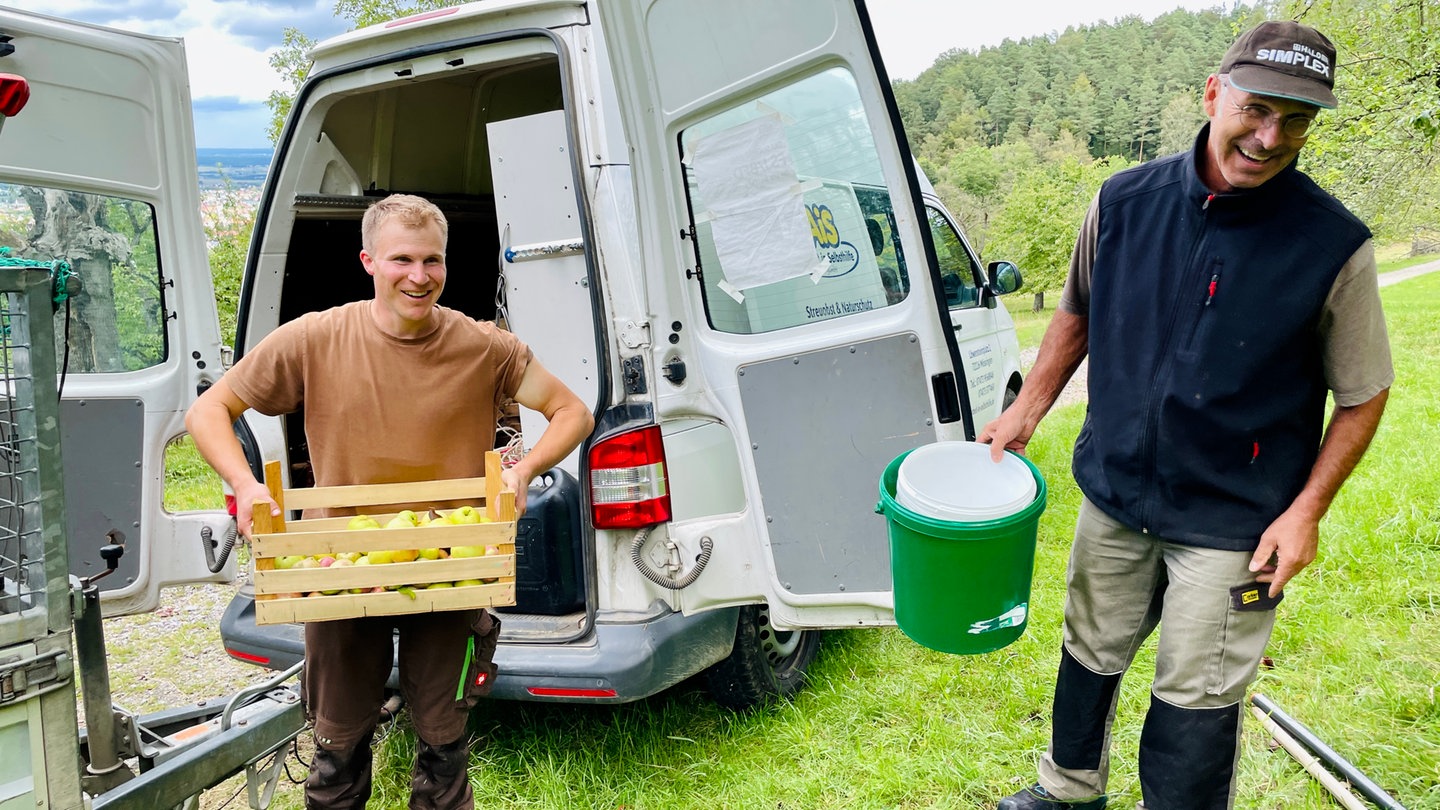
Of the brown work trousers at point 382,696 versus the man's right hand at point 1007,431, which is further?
the man's right hand at point 1007,431

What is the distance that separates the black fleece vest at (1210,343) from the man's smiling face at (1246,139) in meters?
0.04

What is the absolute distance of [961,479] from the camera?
7.43 ft

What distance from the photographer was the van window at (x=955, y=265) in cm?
460

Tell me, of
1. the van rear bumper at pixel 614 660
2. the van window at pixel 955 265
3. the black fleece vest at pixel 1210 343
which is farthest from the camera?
the van window at pixel 955 265

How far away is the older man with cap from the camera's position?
1.85 m

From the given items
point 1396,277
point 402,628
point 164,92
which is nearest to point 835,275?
point 402,628

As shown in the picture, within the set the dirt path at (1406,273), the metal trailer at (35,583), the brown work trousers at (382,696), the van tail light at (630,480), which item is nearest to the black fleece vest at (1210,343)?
the van tail light at (630,480)

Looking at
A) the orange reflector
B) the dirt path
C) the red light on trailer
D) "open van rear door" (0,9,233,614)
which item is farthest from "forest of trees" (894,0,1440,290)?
the dirt path

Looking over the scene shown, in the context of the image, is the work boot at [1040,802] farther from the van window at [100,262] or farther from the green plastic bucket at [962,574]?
the van window at [100,262]

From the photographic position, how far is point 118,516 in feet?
9.98

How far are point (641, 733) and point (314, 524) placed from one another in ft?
4.69

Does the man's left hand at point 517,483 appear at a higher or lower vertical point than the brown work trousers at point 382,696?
higher

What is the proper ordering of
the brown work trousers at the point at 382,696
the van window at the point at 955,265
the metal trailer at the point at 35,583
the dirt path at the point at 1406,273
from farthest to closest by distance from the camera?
the dirt path at the point at 1406,273
the van window at the point at 955,265
the brown work trousers at the point at 382,696
the metal trailer at the point at 35,583

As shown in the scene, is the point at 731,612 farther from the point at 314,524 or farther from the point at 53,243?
the point at 53,243
